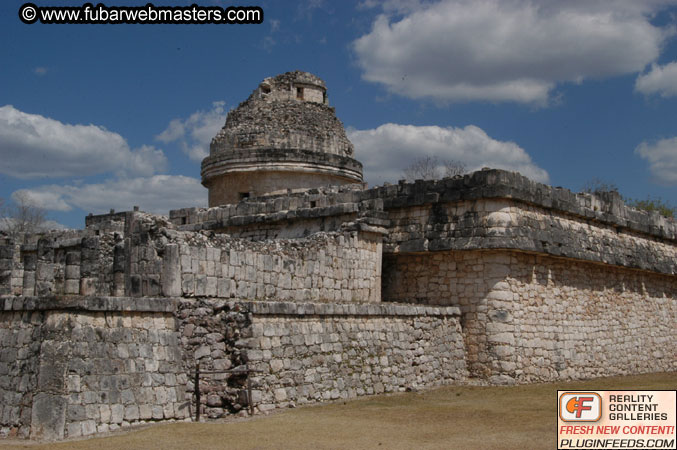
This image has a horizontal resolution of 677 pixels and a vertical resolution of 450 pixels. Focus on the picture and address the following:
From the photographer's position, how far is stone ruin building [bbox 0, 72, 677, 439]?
1001cm

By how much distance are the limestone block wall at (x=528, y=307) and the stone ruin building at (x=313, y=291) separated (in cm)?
5

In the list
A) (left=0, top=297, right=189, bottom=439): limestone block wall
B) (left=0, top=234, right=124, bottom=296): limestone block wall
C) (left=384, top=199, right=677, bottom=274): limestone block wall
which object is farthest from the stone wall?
(left=384, top=199, right=677, bottom=274): limestone block wall

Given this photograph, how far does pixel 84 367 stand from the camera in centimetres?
954

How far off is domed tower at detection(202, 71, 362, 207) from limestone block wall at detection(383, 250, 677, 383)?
674 centimetres

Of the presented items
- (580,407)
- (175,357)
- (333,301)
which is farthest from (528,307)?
(175,357)

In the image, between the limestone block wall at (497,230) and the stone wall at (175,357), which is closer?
the stone wall at (175,357)

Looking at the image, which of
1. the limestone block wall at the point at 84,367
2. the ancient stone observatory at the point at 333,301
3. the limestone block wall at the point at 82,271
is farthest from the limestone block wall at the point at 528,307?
the limestone block wall at the point at 84,367

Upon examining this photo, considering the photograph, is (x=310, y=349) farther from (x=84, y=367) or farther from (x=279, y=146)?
(x=279, y=146)

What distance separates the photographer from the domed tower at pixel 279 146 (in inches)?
930

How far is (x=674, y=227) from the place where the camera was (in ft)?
76.4

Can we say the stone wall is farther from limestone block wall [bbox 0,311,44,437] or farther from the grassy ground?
the grassy ground

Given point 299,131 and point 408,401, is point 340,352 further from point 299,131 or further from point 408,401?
point 299,131

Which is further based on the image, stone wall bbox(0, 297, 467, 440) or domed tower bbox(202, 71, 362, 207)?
domed tower bbox(202, 71, 362, 207)

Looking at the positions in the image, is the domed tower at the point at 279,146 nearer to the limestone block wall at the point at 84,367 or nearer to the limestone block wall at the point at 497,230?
the limestone block wall at the point at 497,230
